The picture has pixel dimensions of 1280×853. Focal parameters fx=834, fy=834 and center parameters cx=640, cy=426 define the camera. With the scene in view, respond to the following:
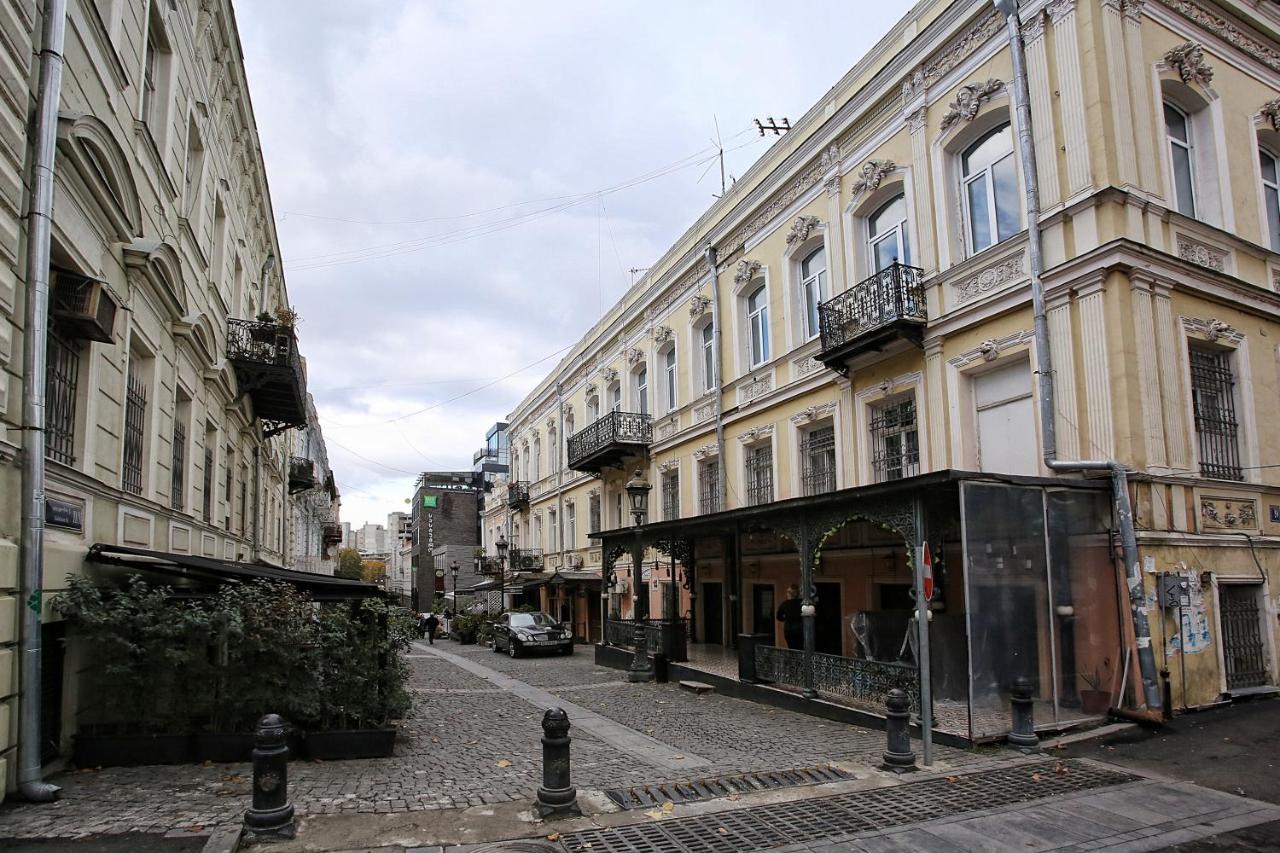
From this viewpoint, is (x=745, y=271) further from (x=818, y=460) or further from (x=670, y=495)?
(x=670, y=495)

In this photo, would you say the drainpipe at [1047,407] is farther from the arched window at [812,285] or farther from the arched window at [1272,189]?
the arched window at [812,285]

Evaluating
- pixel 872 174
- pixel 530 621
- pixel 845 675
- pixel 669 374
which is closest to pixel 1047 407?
pixel 845 675

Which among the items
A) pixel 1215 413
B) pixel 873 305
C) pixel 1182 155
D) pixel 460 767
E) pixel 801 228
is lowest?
pixel 460 767

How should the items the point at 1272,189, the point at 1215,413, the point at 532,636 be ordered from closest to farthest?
1. the point at 1215,413
2. the point at 1272,189
3. the point at 532,636

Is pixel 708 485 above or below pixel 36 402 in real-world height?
above

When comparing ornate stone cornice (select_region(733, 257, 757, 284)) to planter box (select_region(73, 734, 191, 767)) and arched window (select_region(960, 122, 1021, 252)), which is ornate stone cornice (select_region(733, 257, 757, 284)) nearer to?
arched window (select_region(960, 122, 1021, 252))

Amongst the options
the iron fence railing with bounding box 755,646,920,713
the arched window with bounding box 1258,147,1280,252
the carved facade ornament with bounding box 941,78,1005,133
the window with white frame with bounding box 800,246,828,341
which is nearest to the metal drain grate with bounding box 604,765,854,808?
the iron fence railing with bounding box 755,646,920,713

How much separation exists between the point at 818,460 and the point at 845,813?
11.2 m

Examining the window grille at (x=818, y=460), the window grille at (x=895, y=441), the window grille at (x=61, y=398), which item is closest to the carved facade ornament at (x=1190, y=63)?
the window grille at (x=895, y=441)

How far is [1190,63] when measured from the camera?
483 inches

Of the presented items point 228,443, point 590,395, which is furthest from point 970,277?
point 590,395

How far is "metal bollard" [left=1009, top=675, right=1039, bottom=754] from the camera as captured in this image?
9109mm

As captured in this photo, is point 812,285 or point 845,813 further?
point 812,285

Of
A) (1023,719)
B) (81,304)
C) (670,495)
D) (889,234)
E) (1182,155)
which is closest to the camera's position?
(81,304)
